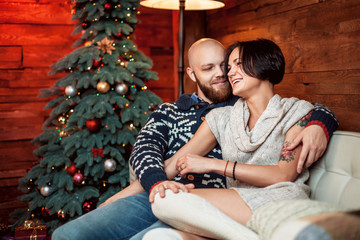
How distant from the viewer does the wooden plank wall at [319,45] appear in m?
1.99

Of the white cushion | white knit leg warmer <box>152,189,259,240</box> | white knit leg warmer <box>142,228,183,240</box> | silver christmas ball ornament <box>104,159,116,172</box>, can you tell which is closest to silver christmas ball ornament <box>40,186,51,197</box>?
silver christmas ball ornament <box>104,159,116,172</box>

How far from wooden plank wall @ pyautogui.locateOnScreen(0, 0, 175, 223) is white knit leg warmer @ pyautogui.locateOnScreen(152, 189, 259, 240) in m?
2.50

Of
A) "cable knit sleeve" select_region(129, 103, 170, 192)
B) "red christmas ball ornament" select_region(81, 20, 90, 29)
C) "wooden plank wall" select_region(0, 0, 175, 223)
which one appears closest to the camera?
"cable knit sleeve" select_region(129, 103, 170, 192)

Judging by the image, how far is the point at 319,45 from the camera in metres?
2.20

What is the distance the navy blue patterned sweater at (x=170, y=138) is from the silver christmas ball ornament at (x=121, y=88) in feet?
1.91

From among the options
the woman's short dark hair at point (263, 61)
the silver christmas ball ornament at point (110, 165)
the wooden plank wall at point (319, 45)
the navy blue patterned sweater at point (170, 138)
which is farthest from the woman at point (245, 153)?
the silver christmas ball ornament at point (110, 165)

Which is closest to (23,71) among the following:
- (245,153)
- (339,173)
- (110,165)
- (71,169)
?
(71,169)

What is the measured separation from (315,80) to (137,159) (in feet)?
3.80

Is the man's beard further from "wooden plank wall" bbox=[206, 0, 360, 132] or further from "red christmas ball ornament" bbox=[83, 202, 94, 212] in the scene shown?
"red christmas ball ornament" bbox=[83, 202, 94, 212]

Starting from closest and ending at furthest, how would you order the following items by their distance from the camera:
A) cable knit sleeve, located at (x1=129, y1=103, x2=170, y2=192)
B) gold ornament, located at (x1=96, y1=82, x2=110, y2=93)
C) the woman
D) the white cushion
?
the woman → the white cushion → cable knit sleeve, located at (x1=129, y1=103, x2=170, y2=192) → gold ornament, located at (x1=96, y1=82, x2=110, y2=93)

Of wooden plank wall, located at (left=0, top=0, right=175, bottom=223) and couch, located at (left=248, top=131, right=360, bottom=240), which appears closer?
couch, located at (left=248, top=131, right=360, bottom=240)

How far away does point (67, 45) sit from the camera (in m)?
3.59

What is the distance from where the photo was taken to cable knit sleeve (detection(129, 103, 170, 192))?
1654mm

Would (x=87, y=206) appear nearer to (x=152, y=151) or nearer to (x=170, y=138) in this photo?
(x=170, y=138)
